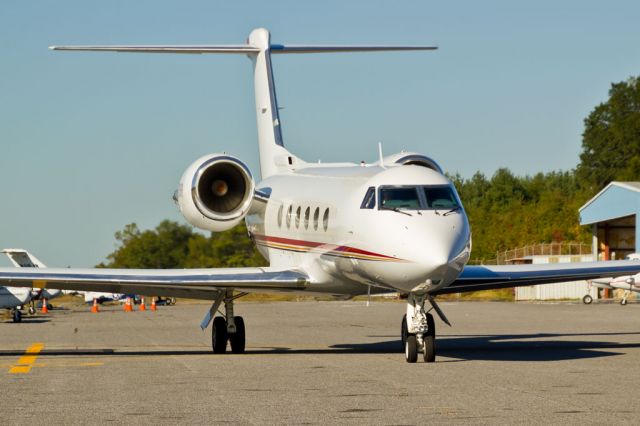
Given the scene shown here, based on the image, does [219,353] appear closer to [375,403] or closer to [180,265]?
[375,403]

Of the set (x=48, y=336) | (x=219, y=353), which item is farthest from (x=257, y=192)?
(x=48, y=336)

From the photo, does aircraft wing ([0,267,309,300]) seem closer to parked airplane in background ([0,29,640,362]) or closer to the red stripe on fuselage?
parked airplane in background ([0,29,640,362])

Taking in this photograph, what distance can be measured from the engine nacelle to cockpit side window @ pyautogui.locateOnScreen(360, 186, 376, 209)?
5.31 meters

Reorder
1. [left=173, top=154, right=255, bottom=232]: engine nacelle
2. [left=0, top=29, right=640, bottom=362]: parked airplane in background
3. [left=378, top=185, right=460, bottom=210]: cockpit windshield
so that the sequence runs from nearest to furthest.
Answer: [left=0, top=29, right=640, bottom=362]: parked airplane in background, [left=378, top=185, right=460, bottom=210]: cockpit windshield, [left=173, top=154, right=255, bottom=232]: engine nacelle

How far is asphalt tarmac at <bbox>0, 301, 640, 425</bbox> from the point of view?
33.8ft

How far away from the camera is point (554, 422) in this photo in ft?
31.6

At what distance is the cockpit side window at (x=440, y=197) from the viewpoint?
16.2 m

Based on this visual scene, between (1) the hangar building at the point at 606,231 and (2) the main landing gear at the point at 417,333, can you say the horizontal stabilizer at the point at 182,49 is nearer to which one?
(2) the main landing gear at the point at 417,333

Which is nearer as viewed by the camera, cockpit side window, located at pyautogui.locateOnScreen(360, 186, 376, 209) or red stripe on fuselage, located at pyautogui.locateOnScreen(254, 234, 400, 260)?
red stripe on fuselage, located at pyautogui.locateOnScreen(254, 234, 400, 260)

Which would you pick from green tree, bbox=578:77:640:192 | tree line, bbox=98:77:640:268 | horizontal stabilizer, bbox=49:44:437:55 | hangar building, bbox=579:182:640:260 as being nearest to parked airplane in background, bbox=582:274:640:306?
hangar building, bbox=579:182:640:260

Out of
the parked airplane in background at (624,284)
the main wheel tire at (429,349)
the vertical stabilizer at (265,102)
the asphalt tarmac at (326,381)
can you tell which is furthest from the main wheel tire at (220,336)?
the parked airplane in background at (624,284)

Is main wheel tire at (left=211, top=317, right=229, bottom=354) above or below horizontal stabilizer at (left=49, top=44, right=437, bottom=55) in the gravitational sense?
below

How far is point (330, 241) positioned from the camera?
1828 cm

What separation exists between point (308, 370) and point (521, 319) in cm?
1984
